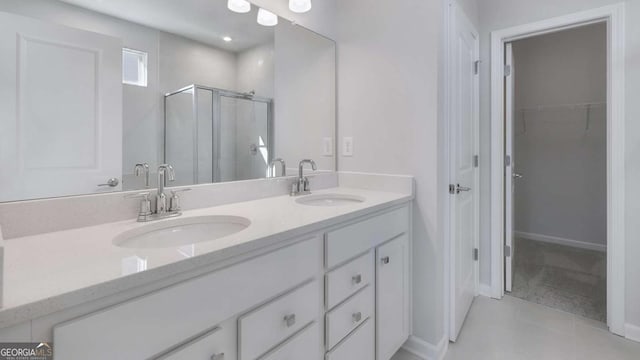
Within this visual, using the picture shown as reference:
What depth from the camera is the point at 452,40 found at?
5.65ft

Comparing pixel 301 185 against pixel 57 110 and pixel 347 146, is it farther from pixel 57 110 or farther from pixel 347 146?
pixel 57 110

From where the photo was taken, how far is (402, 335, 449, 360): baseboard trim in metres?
1.63

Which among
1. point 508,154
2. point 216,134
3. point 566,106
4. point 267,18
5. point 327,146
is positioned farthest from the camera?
point 566,106

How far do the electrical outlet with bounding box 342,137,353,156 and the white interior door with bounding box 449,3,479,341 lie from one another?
2.02 ft

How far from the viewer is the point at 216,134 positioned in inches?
57.6

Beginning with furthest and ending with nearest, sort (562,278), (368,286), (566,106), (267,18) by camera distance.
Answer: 1. (566,106)
2. (562,278)
3. (267,18)
4. (368,286)

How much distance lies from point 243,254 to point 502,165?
2.21 metres

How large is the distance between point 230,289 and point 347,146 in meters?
1.40

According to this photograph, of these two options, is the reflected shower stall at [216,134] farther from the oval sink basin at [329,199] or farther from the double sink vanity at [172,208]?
the oval sink basin at [329,199]

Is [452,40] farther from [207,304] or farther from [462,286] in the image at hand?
[207,304]

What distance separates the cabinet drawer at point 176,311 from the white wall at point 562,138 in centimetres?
395

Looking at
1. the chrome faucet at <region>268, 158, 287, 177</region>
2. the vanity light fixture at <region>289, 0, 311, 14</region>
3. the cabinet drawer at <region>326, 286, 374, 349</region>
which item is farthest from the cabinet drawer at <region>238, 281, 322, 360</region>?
the vanity light fixture at <region>289, 0, 311, 14</region>

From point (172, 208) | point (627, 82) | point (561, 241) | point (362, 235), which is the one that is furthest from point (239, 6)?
point (561, 241)

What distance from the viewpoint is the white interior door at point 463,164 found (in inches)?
69.3
